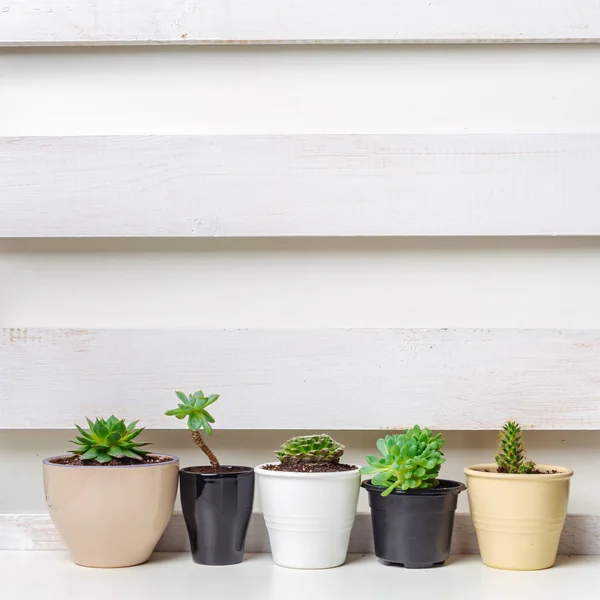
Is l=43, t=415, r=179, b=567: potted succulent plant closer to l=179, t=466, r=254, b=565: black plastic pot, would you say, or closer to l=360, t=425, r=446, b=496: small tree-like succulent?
l=179, t=466, r=254, b=565: black plastic pot

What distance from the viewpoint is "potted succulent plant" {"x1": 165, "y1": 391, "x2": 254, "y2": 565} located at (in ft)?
3.39

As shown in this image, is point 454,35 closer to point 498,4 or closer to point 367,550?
point 498,4

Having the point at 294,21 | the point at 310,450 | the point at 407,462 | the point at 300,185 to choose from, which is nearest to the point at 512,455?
the point at 407,462

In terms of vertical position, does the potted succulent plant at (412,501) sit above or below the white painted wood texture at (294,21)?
below

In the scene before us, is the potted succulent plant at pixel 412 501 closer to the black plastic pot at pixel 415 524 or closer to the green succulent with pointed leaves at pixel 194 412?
the black plastic pot at pixel 415 524

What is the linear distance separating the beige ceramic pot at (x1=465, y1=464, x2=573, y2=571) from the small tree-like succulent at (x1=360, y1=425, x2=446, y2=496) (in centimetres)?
7

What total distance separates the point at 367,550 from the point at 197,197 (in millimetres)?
561

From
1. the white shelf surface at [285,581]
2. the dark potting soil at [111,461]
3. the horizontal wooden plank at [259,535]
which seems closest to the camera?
the white shelf surface at [285,581]

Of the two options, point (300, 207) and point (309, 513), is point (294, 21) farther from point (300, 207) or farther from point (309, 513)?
point (309, 513)

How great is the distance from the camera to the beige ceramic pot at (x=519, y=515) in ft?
3.31

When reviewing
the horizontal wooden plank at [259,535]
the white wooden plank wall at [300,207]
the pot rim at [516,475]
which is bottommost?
the horizontal wooden plank at [259,535]

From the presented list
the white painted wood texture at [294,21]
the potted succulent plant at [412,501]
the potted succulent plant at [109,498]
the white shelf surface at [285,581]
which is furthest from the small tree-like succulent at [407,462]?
the white painted wood texture at [294,21]

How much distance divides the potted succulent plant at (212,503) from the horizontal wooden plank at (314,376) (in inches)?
4.8

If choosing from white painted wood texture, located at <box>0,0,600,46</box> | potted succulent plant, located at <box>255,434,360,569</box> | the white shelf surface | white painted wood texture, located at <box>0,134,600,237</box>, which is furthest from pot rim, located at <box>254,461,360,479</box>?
white painted wood texture, located at <box>0,0,600,46</box>
